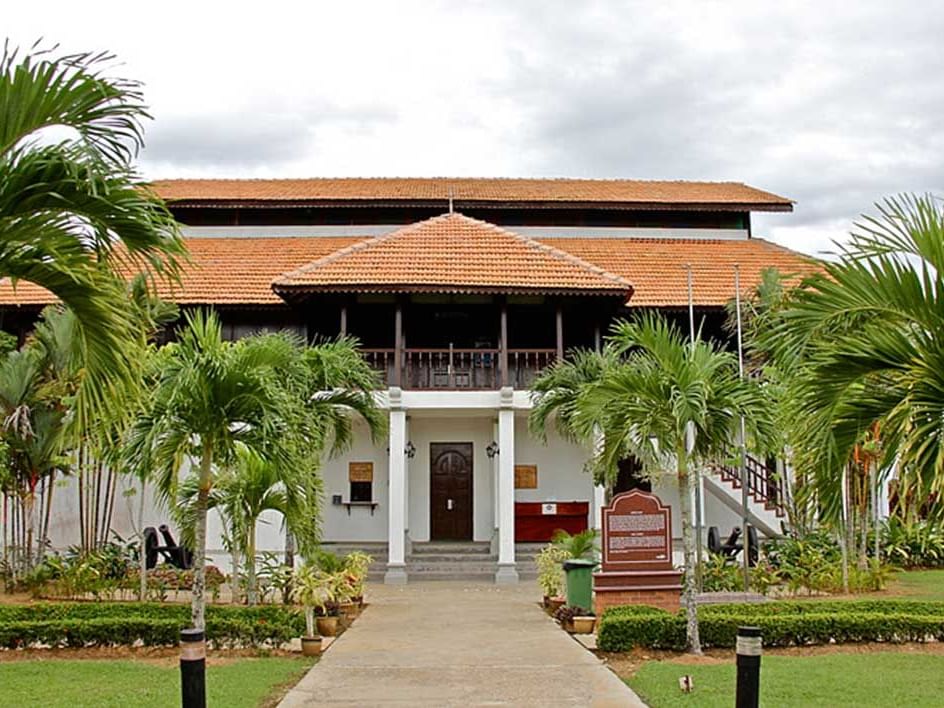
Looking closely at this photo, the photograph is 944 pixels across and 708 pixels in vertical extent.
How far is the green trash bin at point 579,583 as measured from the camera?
1380 centimetres

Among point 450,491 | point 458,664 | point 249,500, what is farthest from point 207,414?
point 450,491

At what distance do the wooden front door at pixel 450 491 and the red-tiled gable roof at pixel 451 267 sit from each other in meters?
4.40

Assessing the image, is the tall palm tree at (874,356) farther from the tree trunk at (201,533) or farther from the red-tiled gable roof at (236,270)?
the red-tiled gable roof at (236,270)

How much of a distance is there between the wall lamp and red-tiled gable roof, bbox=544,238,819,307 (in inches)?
173

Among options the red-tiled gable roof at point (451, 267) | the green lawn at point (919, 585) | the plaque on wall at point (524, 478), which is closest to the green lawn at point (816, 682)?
the green lawn at point (919, 585)

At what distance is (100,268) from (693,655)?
7.38 meters

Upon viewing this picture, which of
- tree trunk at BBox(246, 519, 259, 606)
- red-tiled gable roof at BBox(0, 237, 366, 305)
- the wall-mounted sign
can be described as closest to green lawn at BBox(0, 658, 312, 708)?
tree trunk at BBox(246, 519, 259, 606)

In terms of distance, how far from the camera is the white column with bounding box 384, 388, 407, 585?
2042cm

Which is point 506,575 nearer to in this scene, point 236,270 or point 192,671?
point 236,270

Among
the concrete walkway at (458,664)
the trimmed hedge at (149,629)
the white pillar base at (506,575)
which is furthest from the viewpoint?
the white pillar base at (506,575)

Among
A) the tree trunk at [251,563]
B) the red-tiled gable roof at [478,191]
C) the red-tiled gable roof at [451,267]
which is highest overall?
the red-tiled gable roof at [478,191]

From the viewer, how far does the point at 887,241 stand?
6.26 meters

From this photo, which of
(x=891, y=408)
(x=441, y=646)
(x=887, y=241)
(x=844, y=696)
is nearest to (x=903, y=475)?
(x=891, y=408)

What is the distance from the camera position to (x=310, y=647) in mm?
11273
